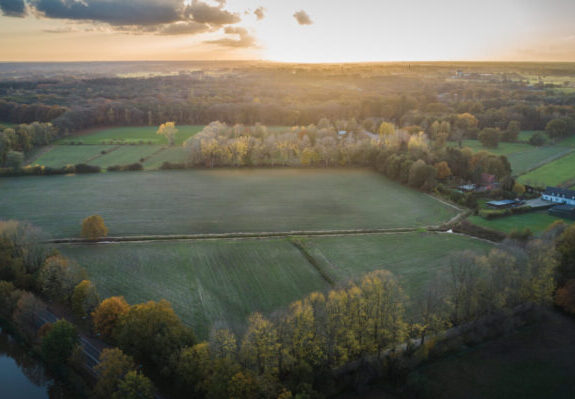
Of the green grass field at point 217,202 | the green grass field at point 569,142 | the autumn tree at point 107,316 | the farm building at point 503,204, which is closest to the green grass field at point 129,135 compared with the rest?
the green grass field at point 217,202

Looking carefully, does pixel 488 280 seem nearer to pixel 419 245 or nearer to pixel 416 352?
pixel 416 352

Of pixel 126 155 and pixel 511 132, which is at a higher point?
pixel 511 132

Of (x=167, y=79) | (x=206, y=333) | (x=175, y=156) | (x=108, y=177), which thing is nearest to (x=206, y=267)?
(x=206, y=333)

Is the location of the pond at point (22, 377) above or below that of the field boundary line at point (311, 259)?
below

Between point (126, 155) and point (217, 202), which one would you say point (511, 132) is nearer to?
point (217, 202)

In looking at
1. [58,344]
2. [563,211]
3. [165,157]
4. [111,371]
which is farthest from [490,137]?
[58,344]

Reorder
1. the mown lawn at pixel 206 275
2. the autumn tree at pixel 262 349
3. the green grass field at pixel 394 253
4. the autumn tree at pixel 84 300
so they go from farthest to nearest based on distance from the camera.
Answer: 1. the green grass field at pixel 394 253
2. the mown lawn at pixel 206 275
3. the autumn tree at pixel 84 300
4. the autumn tree at pixel 262 349

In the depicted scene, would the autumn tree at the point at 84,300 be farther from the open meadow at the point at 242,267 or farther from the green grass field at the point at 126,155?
the green grass field at the point at 126,155
